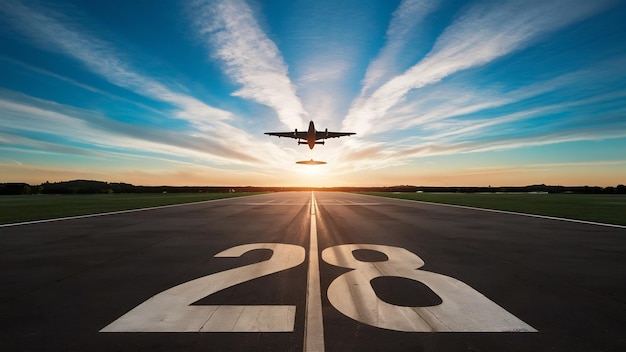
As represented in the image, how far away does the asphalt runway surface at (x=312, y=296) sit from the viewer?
11.9ft

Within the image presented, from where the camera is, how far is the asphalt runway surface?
362cm

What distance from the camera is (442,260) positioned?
765 cm

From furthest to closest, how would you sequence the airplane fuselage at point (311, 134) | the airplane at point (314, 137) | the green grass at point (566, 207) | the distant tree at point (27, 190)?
1. the distant tree at point (27, 190)
2. the airplane at point (314, 137)
3. the airplane fuselage at point (311, 134)
4. the green grass at point (566, 207)

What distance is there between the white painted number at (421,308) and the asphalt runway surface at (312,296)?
2cm

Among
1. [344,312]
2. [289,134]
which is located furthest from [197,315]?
[289,134]

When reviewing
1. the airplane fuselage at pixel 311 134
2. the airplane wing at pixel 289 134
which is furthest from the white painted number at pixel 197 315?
the airplane wing at pixel 289 134

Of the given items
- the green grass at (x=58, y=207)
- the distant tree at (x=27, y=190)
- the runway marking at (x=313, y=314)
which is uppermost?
the distant tree at (x=27, y=190)

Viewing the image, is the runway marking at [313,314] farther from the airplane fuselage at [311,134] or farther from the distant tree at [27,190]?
the distant tree at [27,190]

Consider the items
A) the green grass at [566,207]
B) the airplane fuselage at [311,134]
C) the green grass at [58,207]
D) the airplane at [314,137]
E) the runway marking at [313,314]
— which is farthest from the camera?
the airplane at [314,137]

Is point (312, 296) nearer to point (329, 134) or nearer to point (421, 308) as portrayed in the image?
Result: point (421, 308)

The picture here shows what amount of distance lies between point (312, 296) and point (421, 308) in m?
1.55

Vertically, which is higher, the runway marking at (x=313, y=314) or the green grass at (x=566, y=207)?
the green grass at (x=566, y=207)

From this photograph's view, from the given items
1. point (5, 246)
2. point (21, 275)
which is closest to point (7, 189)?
point (5, 246)

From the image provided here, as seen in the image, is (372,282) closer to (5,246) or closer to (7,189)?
(5,246)
